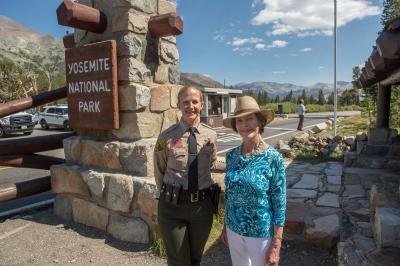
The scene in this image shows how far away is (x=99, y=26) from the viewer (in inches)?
138

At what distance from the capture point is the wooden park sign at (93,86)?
339 cm

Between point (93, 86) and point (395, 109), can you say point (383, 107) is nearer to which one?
point (395, 109)

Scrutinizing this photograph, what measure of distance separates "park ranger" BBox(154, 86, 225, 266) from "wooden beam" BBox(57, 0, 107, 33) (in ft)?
5.73

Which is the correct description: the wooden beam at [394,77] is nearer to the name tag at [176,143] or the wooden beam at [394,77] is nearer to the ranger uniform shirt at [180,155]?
the ranger uniform shirt at [180,155]

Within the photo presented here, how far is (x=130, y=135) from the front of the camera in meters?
3.50

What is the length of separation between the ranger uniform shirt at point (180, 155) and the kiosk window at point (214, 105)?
19.4 metres

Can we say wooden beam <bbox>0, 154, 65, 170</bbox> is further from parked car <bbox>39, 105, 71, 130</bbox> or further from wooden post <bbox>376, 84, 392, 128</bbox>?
parked car <bbox>39, 105, 71, 130</bbox>

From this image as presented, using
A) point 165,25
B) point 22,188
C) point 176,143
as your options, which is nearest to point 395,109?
point 165,25

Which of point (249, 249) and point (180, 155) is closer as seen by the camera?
point (249, 249)

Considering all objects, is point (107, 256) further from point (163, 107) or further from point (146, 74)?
point (146, 74)

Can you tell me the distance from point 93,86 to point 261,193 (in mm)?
2455

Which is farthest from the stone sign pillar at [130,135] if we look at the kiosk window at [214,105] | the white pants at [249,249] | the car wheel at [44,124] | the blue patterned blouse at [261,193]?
the car wheel at [44,124]

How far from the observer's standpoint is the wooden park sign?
3.39 m

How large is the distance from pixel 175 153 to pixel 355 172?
4.51 m
